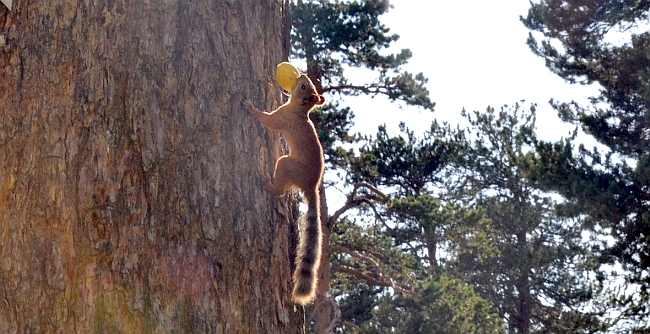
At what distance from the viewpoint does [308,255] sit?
3.27 metres

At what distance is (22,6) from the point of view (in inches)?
109

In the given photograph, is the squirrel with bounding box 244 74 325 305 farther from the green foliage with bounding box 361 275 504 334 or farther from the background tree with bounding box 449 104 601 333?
the background tree with bounding box 449 104 601 333

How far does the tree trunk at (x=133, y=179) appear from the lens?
2.44 metres

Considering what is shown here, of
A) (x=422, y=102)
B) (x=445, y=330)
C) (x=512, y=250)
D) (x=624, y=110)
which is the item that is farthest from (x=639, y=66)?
(x=512, y=250)

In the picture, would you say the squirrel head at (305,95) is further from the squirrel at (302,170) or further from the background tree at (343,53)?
the background tree at (343,53)

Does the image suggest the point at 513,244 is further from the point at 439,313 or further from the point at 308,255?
the point at 308,255

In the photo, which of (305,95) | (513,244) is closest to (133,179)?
(305,95)

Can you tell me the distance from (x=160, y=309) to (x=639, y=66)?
12987 millimetres

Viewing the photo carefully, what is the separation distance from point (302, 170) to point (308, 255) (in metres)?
0.89

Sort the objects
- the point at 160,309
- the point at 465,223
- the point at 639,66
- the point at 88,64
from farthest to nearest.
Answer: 1. the point at 465,223
2. the point at 639,66
3. the point at 88,64
4. the point at 160,309

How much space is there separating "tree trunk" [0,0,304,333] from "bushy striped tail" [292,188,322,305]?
0.31 feet

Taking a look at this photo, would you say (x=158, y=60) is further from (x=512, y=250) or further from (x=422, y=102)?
(x=512, y=250)

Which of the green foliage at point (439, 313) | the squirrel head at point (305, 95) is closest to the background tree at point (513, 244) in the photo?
the green foliage at point (439, 313)

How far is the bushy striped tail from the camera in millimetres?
2949
